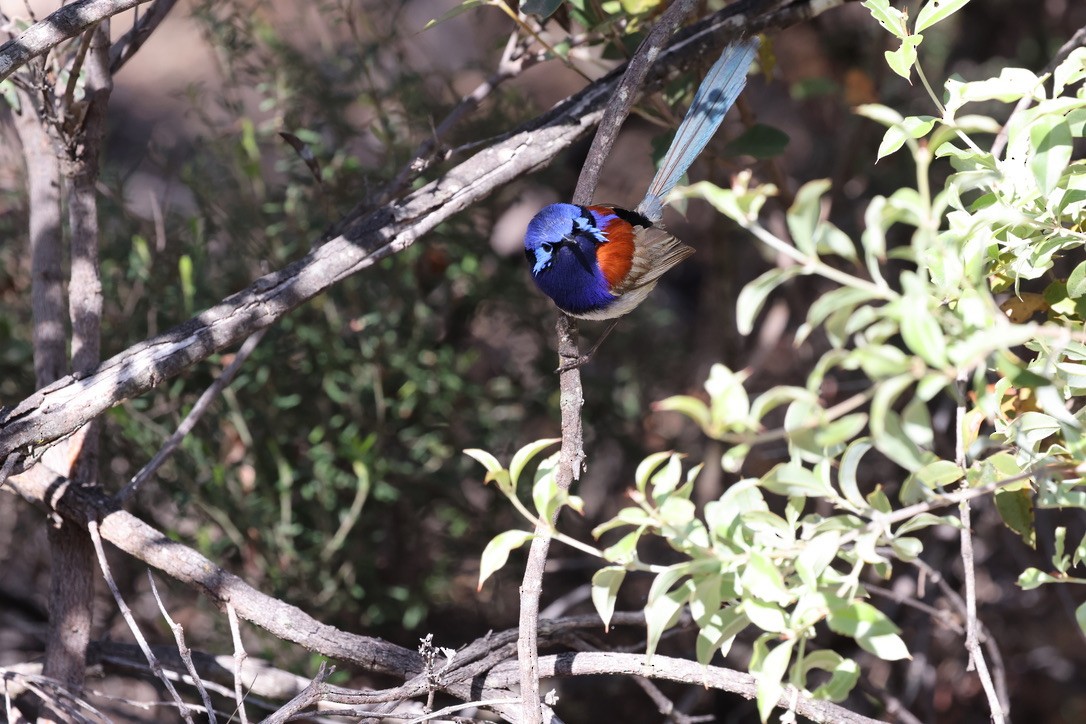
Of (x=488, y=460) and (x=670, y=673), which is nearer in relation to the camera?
(x=488, y=460)

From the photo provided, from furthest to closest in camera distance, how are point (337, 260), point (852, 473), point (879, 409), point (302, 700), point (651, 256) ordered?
point (651, 256), point (337, 260), point (302, 700), point (852, 473), point (879, 409)

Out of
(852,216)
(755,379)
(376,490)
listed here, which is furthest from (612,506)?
(852,216)

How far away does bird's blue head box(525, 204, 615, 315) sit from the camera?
108 inches

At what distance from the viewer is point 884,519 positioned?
1.15 m

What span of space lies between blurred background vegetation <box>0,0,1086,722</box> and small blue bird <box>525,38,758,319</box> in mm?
141

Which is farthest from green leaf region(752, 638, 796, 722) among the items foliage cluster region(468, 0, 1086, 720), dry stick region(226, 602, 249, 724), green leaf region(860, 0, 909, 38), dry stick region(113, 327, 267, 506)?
dry stick region(113, 327, 267, 506)

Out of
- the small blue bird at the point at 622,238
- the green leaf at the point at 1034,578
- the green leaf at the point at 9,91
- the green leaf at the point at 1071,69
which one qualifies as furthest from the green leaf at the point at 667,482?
the green leaf at the point at 9,91

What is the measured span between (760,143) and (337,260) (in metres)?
1.22

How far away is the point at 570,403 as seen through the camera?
1.83 m

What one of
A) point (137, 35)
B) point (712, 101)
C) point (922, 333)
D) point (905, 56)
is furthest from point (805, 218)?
point (137, 35)

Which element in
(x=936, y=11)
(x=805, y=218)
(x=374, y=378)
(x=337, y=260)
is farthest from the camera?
(x=374, y=378)

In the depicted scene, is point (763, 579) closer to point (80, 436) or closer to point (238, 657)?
point (238, 657)

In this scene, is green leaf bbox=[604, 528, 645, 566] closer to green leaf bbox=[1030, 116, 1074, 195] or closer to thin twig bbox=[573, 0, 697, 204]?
green leaf bbox=[1030, 116, 1074, 195]

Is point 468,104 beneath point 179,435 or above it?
above
